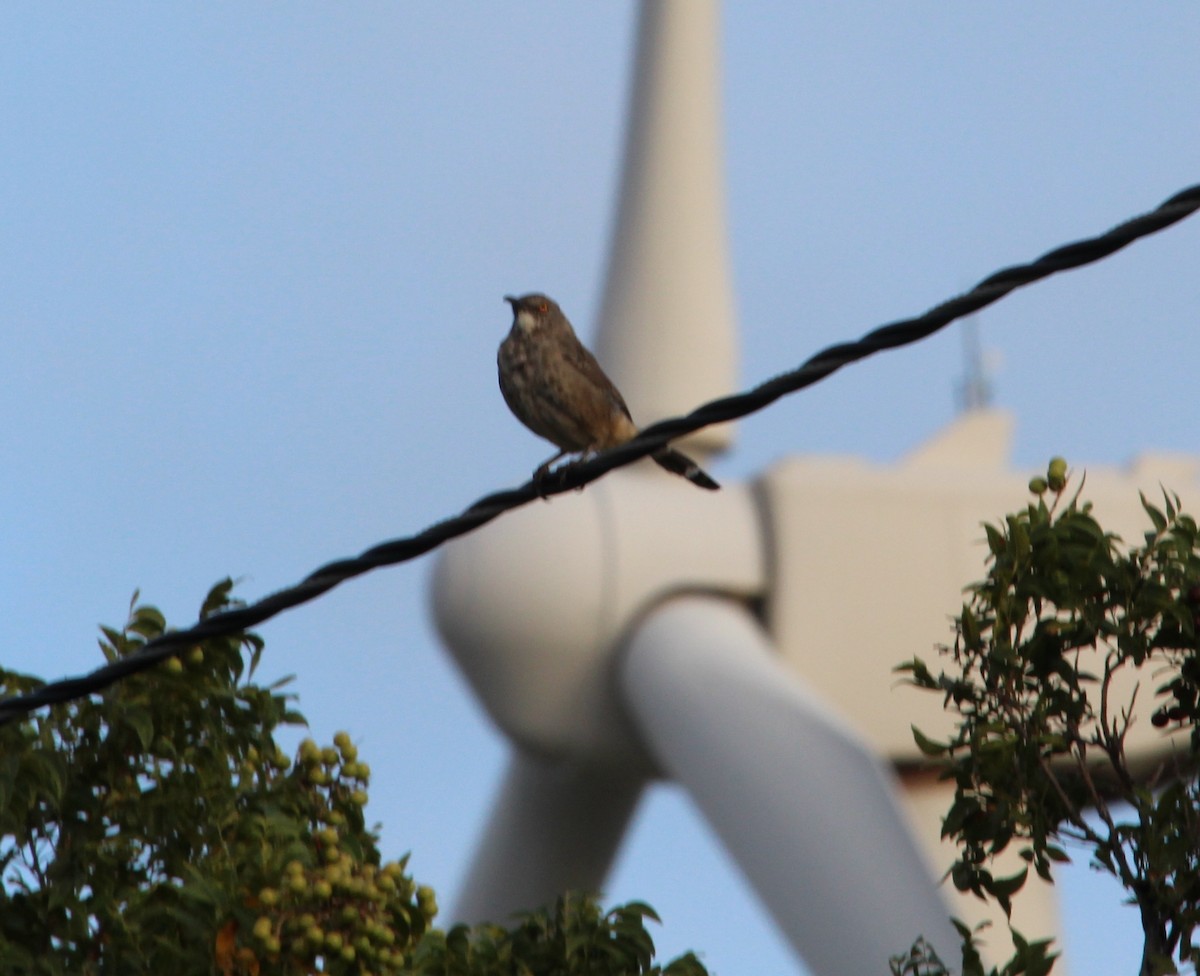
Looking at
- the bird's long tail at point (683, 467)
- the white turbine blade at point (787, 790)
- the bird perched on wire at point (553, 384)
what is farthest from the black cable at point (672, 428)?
the white turbine blade at point (787, 790)

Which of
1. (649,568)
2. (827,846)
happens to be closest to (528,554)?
(649,568)

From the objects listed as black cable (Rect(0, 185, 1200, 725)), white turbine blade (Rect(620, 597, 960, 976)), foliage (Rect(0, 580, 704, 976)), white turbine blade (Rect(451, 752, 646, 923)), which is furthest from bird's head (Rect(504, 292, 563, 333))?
white turbine blade (Rect(451, 752, 646, 923))

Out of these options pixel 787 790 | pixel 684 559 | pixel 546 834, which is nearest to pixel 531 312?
pixel 787 790

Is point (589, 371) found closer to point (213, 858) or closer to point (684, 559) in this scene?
point (213, 858)

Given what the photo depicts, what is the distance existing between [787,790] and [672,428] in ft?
34.3

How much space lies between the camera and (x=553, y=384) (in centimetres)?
927

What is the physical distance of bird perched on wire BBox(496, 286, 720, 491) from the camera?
30.5ft

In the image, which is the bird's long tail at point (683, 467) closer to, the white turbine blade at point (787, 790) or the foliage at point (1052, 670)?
the foliage at point (1052, 670)

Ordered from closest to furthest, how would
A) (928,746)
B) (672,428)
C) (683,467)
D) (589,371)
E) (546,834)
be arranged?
(672,428), (928,746), (683,467), (589,371), (546,834)

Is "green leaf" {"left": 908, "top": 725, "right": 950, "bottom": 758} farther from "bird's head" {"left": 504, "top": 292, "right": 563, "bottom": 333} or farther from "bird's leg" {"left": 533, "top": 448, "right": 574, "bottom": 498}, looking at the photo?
"bird's head" {"left": 504, "top": 292, "right": 563, "bottom": 333}

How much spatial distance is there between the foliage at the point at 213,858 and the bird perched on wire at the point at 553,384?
195cm

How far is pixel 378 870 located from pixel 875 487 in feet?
38.0

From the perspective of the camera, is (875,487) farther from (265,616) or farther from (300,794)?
(265,616)

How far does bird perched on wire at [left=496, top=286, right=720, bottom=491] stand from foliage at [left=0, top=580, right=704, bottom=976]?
1.95 metres
